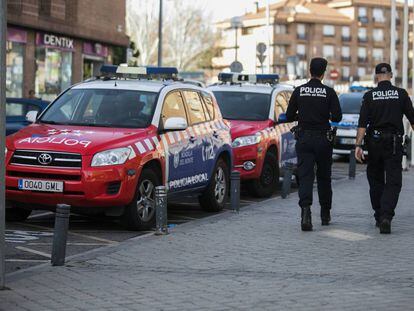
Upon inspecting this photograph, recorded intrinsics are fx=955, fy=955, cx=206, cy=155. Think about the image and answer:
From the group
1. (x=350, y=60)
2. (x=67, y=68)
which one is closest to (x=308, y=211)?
(x=67, y=68)

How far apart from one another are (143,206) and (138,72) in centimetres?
290

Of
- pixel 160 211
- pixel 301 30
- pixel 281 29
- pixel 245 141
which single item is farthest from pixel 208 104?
pixel 301 30

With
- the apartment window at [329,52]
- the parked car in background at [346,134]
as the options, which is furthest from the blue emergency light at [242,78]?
the apartment window at [329,52]

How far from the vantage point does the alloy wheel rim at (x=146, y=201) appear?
10906mm

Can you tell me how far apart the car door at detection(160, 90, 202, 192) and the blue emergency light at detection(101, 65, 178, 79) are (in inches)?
35.5

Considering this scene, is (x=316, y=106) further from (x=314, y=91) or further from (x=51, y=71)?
(x=51, y=71)

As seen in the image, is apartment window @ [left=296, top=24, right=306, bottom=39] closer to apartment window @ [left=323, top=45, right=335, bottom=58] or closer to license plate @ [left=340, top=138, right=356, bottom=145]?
apartment window @ [left=323, top=45, right=335, bottom=58]

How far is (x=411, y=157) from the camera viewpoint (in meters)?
24.4

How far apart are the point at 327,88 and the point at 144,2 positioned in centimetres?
5500

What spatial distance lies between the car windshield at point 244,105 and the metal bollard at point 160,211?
566 cm

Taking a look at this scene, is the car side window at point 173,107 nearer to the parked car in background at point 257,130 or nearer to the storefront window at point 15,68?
the parked car in background at point 257,130

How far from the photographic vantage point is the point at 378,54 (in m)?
123

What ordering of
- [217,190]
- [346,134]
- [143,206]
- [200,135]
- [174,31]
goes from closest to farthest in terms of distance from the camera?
[143,206] < [200,135] < [217,190] < [346,134] < [174,31]

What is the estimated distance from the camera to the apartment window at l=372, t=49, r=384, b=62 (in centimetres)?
12212
